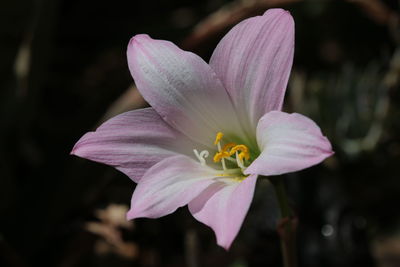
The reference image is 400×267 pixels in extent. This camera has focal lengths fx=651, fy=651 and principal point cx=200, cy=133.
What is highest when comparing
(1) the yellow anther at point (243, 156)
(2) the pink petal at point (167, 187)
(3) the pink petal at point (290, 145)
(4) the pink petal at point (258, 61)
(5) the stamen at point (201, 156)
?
(4) the pink petal at point (258, 61)

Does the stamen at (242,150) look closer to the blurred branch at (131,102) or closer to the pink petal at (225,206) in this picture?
the pink petal at (225,206)

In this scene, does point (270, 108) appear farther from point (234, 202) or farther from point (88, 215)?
point (88, 215)

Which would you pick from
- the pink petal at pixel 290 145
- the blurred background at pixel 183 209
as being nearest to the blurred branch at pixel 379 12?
the blurred background at pixel 183 209

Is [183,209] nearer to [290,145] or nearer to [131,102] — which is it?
[131,102]

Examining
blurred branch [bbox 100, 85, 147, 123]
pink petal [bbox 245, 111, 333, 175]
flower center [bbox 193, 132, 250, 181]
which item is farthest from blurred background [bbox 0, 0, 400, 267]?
pink petal [bbox 245, 111, 333, 175]

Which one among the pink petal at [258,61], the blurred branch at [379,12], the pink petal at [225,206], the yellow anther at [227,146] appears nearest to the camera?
the pink petal at [225,206]

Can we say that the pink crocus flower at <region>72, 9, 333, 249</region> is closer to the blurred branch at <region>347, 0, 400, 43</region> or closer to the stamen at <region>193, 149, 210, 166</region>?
the stamen at <region>193, 149, 210, 166</region>
